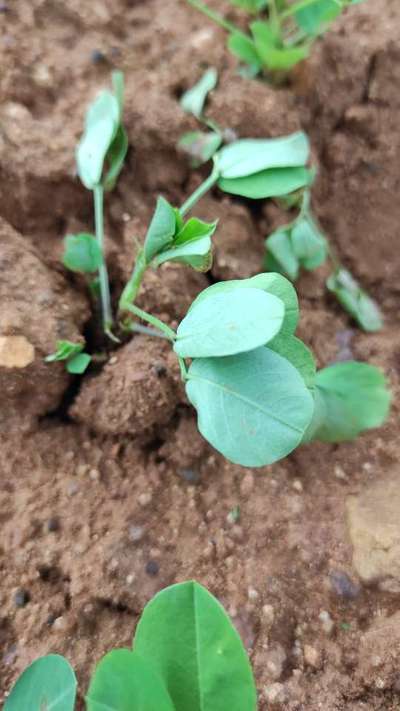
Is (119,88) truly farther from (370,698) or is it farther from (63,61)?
(370,698)

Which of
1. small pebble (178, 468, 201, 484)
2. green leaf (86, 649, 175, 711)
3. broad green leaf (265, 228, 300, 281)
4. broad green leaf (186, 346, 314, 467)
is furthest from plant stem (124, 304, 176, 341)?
green leaf (86, 649, 175, 711)

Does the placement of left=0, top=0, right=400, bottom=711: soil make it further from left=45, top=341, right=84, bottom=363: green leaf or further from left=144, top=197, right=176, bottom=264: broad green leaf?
left=144, top=197, right=176, bottom=264: broad green leaf

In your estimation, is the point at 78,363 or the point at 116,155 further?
the point at 116,155

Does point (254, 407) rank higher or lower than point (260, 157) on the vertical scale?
lower

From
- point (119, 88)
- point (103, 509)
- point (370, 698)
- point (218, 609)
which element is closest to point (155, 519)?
point (103, 509)

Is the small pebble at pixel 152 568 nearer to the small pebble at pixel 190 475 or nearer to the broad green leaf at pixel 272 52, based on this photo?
the small pebble at pixel 190 475

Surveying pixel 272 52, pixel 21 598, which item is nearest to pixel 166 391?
pixel 21 598

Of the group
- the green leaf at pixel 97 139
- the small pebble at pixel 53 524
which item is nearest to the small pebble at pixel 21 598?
the small pebble at pixel 53 524

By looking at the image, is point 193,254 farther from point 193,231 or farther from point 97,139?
point 97,139
